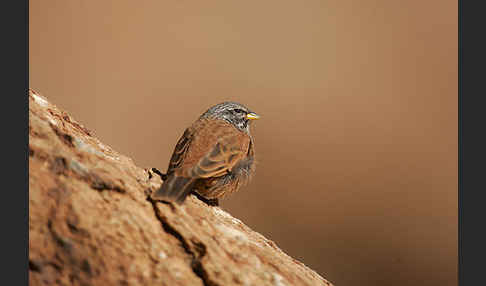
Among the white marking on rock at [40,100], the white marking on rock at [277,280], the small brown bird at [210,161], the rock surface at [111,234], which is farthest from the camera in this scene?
the white marking on rock at [40,100]

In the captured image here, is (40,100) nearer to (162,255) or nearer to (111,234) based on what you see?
(111,234)

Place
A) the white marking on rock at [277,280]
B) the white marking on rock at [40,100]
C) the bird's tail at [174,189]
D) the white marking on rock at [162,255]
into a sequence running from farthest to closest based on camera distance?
the white marking on rock at [40,100] → the bird's tail at [174,189] → the white marking on rock at [277,280] → the white marking on rock at [162,255]

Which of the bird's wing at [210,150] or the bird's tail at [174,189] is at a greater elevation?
the bird's wing at [210,150]

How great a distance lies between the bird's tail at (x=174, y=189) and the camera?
10.6 ft

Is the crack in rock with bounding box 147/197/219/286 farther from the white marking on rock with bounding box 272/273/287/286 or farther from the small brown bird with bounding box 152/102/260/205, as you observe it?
the white marking on rock with bounding box 272/273/287/286

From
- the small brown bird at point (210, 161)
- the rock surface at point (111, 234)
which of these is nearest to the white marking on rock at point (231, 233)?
the rock surface at point (111, 234)

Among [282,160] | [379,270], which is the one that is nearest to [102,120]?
[282,160]

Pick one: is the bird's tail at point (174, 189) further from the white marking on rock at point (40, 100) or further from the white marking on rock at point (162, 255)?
the white marking on rock at point (40, 100)

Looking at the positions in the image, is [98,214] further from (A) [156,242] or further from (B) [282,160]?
(B) [282,160]

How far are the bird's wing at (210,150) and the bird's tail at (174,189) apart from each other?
12 centimetres

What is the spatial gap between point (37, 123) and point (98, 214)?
0.80 m

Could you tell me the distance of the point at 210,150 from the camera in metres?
4.14

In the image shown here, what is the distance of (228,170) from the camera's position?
166 inches

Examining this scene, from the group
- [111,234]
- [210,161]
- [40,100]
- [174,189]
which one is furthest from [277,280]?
[40,100]
